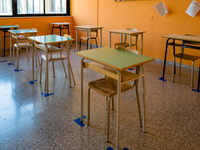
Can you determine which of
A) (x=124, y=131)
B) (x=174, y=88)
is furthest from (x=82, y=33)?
(x=124, y=131)

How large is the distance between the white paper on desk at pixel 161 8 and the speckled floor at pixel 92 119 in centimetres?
189

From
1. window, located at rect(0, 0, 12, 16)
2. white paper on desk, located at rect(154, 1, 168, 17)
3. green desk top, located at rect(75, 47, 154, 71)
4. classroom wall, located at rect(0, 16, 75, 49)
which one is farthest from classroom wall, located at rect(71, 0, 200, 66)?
green desk top, located at rect(75, 47, 154, 71)

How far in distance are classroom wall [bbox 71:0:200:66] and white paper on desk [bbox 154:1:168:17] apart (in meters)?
0.07

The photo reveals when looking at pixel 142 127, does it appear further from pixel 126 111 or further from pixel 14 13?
pixel 14 13

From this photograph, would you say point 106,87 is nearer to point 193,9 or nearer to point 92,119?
point 92,119

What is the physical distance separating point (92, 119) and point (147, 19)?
3.51m

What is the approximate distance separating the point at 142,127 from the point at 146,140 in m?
0.23

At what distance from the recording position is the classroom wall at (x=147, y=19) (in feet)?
13.7

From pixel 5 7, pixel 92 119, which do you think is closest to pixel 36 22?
pixel 5 7

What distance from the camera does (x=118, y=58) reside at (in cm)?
184

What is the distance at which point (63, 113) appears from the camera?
2342mm

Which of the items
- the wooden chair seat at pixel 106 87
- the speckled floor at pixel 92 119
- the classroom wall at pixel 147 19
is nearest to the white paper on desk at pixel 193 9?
the classroom wall at pixel 147 19

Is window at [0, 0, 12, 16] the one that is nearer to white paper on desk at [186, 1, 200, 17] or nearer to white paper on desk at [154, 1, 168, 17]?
white paper on desk at [154, 1, 168, 17]

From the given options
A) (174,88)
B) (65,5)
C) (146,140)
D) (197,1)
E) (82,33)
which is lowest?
(146,140)
